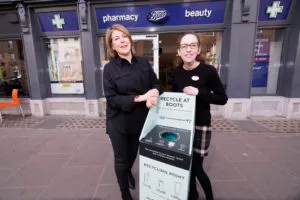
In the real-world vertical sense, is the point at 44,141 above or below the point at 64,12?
below

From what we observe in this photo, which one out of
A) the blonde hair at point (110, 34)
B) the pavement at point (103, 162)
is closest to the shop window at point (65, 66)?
the pavement at point (103, 162)

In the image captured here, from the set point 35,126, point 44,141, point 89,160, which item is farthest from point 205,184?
point 35,126

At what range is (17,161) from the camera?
3.21 meters

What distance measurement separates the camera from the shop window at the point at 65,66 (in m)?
5.86

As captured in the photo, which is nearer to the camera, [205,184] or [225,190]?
[205,184]

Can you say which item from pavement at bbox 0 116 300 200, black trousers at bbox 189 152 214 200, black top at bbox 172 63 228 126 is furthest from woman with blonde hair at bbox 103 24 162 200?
pavement at bbox 0 116 300 200

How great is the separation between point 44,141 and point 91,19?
3.60m

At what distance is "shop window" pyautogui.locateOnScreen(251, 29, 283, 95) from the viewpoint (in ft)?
17.1

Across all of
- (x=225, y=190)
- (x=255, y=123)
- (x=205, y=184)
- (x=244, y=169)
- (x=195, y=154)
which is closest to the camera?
(x=195, y=154)

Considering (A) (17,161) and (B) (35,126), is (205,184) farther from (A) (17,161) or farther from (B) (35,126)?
(B) (35,126)

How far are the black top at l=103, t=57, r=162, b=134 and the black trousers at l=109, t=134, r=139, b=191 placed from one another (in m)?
0.09

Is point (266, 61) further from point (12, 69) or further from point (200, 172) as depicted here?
point (12, 69)

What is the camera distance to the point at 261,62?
5383 mm

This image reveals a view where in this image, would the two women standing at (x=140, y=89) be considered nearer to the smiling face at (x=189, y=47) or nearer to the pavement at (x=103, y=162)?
the smiling face at (x=189, y=47)
